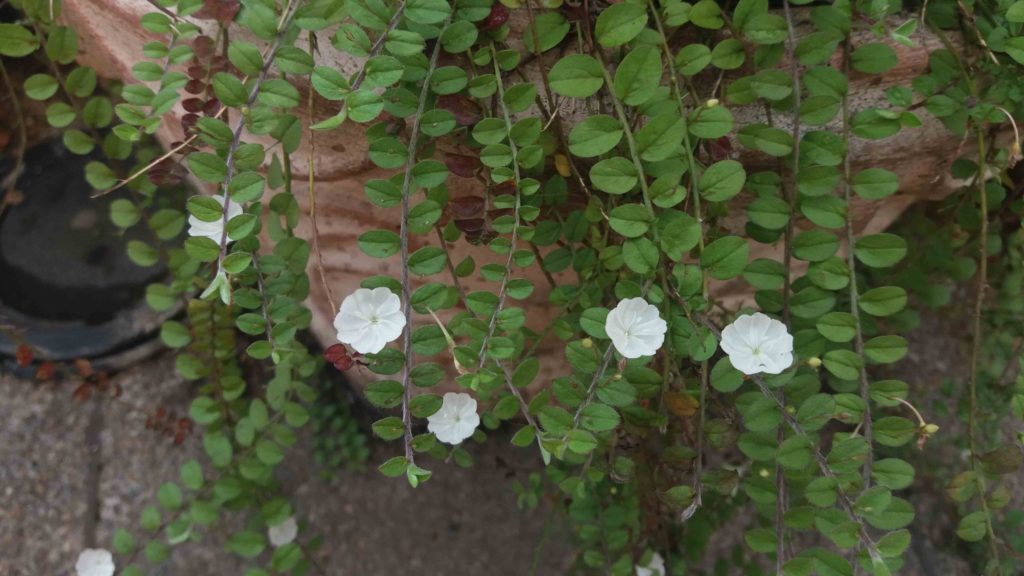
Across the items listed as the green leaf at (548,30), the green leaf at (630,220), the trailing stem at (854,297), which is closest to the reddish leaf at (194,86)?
the green leaf at (548,30)

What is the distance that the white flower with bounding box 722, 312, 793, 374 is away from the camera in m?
0.80

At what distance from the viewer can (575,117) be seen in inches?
36.5

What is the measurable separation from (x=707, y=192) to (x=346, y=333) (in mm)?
378

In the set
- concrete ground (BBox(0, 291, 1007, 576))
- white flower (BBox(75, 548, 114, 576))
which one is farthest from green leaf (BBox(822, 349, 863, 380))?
white flower (BBox(75, 548, 114, 576))

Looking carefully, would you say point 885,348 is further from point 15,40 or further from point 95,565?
point 95,565

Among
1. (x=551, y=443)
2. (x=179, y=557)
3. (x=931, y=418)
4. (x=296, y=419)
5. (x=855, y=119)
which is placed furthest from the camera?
(x=931, y=418)

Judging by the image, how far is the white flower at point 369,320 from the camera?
2.60 ft

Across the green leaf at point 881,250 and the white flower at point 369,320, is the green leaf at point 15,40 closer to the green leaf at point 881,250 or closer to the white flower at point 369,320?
the white flower at point 369,320

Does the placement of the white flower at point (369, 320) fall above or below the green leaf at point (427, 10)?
below

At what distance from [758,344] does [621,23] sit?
337mm

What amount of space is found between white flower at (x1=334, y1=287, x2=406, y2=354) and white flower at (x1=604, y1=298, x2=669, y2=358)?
0.20m

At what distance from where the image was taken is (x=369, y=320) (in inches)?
32.0

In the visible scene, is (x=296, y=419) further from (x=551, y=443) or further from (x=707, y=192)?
(x=707, y=192)

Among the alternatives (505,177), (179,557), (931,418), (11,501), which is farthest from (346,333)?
(931,418)
